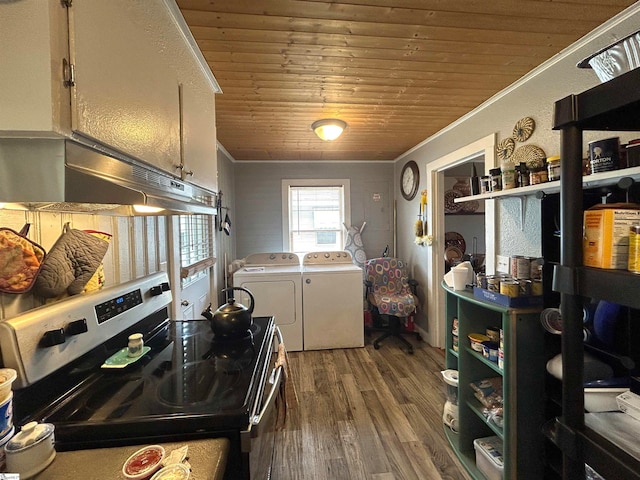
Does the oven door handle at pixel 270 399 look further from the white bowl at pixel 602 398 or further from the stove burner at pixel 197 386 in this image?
the white bowl at pixel 602 398

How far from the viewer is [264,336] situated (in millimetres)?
1443

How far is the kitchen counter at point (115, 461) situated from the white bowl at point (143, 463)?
2cm

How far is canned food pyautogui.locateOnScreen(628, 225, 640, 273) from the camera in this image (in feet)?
1.78

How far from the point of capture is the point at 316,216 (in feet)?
13.6

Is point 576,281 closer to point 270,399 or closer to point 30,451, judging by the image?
point 270,399

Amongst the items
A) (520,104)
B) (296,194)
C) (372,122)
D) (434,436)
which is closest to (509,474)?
(434,436)

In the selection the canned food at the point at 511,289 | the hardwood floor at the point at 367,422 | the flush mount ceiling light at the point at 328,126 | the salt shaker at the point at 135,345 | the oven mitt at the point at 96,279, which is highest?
the flush mount ceiling light at the point at 328,126

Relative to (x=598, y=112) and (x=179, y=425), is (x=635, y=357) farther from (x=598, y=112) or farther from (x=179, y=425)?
(x=179, y=425)

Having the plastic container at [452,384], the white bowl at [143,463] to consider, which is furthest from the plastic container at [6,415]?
the plastic container at [452,384]

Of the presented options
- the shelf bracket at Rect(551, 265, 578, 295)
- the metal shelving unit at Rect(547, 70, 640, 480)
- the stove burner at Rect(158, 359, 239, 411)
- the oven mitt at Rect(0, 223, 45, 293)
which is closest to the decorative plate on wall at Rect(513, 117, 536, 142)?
the metal shelving unit at Rect(547, 70, 640, 480)

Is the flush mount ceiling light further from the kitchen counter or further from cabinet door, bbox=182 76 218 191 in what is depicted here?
the kitchen counter

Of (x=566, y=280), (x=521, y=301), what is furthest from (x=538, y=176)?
(x=566, y=280)

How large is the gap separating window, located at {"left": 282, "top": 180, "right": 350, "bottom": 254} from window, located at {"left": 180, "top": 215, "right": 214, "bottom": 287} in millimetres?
1339

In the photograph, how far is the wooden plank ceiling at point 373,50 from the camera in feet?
3.99
